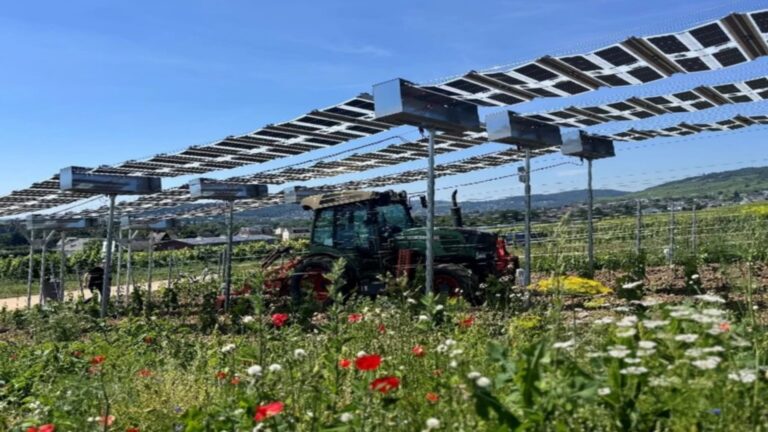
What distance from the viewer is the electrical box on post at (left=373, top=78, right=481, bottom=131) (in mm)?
7387

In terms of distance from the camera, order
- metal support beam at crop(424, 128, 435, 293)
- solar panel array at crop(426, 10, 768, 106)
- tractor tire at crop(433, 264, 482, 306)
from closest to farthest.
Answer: solar panel array at crop(426, 10, 768, 106)
metal support beam at crop(424, 128, 435, 293)
tractor tire at crop(433, 264, 482, 306)

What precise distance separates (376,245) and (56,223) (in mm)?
10187

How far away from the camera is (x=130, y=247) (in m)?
14.7

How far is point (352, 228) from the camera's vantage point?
11211mm

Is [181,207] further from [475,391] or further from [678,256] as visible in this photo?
[475,391]

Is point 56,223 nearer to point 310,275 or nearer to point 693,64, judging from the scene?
point 310,275

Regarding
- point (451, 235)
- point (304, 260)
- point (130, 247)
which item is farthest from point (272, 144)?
point (130, 247)

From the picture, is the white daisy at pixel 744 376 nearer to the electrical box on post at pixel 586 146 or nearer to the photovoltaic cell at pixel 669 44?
the photovoltaic cell at pixel 669 44

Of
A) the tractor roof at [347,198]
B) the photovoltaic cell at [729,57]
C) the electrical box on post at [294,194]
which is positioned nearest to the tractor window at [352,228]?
the tractor roof at [347,198]

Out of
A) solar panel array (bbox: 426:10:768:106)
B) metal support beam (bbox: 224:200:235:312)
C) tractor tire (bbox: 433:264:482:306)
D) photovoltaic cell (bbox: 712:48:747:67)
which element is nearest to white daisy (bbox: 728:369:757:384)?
solar panel array (bbox: 426:10:768:106)

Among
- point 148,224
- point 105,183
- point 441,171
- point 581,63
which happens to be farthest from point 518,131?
point 148,224

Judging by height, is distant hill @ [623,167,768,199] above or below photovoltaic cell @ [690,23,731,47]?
below

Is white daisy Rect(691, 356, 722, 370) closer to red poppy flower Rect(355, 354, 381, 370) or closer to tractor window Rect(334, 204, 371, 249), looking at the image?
red poppy flower Rect(355, 354, 381, 370)

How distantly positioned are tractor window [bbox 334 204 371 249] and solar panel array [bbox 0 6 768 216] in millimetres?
1272
